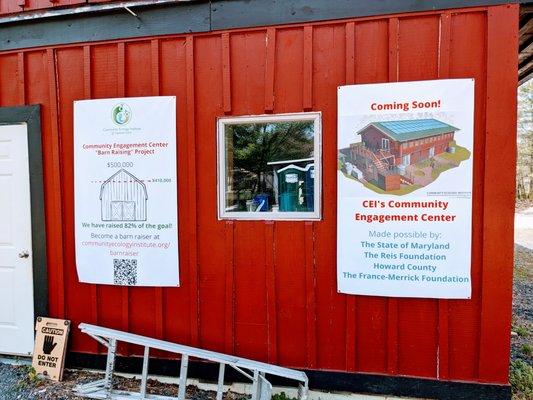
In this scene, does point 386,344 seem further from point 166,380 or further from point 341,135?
point 166,380

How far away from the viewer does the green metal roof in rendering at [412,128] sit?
3033 mm

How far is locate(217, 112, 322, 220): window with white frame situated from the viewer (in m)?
3.32

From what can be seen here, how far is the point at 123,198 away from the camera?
3.59 metres

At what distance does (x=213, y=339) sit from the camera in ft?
11.6

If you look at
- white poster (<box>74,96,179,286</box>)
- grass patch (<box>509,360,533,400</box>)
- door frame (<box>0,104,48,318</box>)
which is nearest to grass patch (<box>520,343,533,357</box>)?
grass patch (<box>509,360,533,400</box>)

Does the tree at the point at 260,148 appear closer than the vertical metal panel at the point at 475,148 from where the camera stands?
No

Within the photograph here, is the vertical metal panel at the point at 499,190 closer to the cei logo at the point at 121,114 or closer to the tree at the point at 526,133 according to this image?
the cei logo at the point at 121,114

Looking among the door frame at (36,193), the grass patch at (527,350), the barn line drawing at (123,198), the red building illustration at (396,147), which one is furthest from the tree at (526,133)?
the door frame at (36,193)

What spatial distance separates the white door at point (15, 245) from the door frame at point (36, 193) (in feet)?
0.29

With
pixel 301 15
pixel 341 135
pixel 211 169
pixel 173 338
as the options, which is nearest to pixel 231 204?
pixel 211 169

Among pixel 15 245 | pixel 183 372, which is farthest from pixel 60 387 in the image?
pixel 15 245

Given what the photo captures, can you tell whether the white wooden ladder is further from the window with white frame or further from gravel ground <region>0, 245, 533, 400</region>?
the window with white frame

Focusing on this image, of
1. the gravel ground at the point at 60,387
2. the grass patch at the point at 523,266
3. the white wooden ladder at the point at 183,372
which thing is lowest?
the gravel ground at the point at 60,387

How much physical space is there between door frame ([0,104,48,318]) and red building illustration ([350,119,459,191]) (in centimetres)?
303
